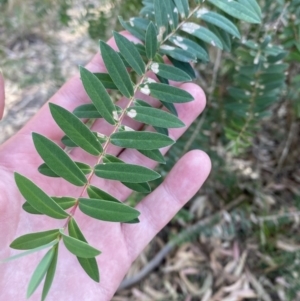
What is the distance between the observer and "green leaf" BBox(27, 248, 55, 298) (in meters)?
0.54

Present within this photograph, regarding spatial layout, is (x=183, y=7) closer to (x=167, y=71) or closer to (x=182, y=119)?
(x=167, y=71)

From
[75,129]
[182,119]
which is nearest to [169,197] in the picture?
[182,119]

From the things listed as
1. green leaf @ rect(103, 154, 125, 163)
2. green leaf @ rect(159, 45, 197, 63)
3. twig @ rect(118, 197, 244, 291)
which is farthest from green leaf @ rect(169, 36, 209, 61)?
twig @ rect(118, 197, 244, 291)

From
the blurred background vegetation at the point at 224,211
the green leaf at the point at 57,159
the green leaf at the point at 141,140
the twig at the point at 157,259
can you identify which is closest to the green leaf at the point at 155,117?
the green leaf at the point at 141,140

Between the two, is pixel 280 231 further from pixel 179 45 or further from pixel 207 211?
pixel 179 45

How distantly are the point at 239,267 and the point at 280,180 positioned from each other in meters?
0.34

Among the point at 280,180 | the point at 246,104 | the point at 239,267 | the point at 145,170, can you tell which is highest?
the point at 145,170

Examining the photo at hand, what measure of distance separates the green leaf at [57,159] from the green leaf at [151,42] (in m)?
0.24

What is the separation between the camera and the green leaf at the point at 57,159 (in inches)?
24.8

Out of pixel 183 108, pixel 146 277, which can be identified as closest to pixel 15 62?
pixel 183 108

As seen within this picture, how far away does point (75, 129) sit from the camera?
658 mm

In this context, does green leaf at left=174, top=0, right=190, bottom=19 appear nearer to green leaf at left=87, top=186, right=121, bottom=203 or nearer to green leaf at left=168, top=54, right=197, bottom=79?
green leaf at left=168, top=54, right=197, bottom=79

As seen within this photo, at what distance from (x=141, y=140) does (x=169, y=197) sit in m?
0.36

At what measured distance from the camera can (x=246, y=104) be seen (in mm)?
972
